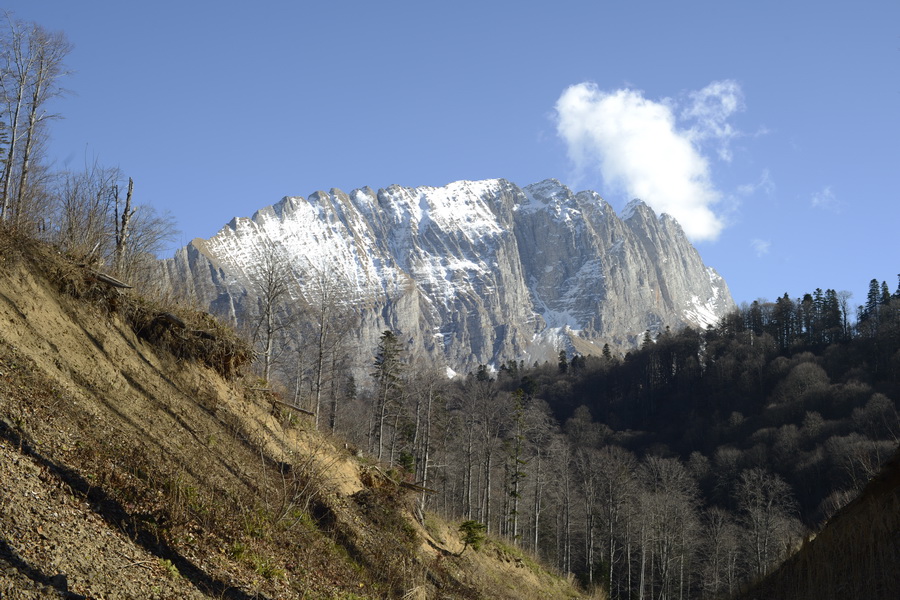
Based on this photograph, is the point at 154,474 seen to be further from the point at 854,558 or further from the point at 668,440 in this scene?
the point at 668,440

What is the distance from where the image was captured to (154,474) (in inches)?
390

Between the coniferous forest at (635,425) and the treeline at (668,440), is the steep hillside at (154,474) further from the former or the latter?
the treeline at (668,440)

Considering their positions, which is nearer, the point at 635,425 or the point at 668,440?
the point at 668,440

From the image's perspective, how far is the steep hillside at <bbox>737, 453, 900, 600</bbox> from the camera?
8789 mm

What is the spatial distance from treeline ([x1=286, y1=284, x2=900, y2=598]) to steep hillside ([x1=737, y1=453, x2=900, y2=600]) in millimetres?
16896

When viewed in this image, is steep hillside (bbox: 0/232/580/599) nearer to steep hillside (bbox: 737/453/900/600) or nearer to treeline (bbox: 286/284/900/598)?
steep hillside (bbox: 737/453/900/600)

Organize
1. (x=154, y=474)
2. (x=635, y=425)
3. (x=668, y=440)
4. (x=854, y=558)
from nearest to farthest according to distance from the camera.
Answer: (x=854, y=558), (x=154, y=474), (x=668, y=440), (x=635, y=425)

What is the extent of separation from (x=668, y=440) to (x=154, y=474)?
290 ft

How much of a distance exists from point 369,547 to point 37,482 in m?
7.72

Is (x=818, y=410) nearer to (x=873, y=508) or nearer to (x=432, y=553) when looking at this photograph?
(x=432, y=553)

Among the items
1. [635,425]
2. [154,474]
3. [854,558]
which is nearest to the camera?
[854,558]

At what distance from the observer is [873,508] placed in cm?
1037

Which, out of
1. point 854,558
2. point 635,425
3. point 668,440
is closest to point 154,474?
point 854,558

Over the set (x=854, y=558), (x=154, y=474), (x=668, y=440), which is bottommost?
(x=854, y=558)
